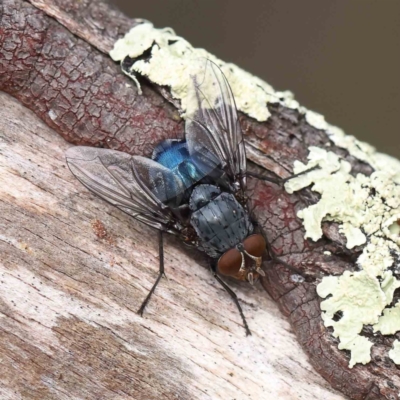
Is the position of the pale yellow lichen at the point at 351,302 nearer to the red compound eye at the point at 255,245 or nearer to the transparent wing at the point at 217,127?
the red compound eye at the point at 255,245

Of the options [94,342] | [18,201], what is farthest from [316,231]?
[18,201]

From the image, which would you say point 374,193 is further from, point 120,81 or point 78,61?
point 78,61

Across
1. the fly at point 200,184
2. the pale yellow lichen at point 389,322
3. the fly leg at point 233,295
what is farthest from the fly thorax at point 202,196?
the pale yellow lichen at point 389,322

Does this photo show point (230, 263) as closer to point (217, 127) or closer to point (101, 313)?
point (101, 313)

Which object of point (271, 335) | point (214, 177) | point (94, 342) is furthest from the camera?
point (214, 177)

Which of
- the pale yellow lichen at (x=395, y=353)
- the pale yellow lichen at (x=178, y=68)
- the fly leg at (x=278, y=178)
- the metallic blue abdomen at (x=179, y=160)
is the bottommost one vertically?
the pale yellow lichen at (x=395, y=353)

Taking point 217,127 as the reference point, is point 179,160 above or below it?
below

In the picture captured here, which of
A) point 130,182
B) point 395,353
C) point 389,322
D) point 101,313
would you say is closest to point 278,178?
point 130,182
